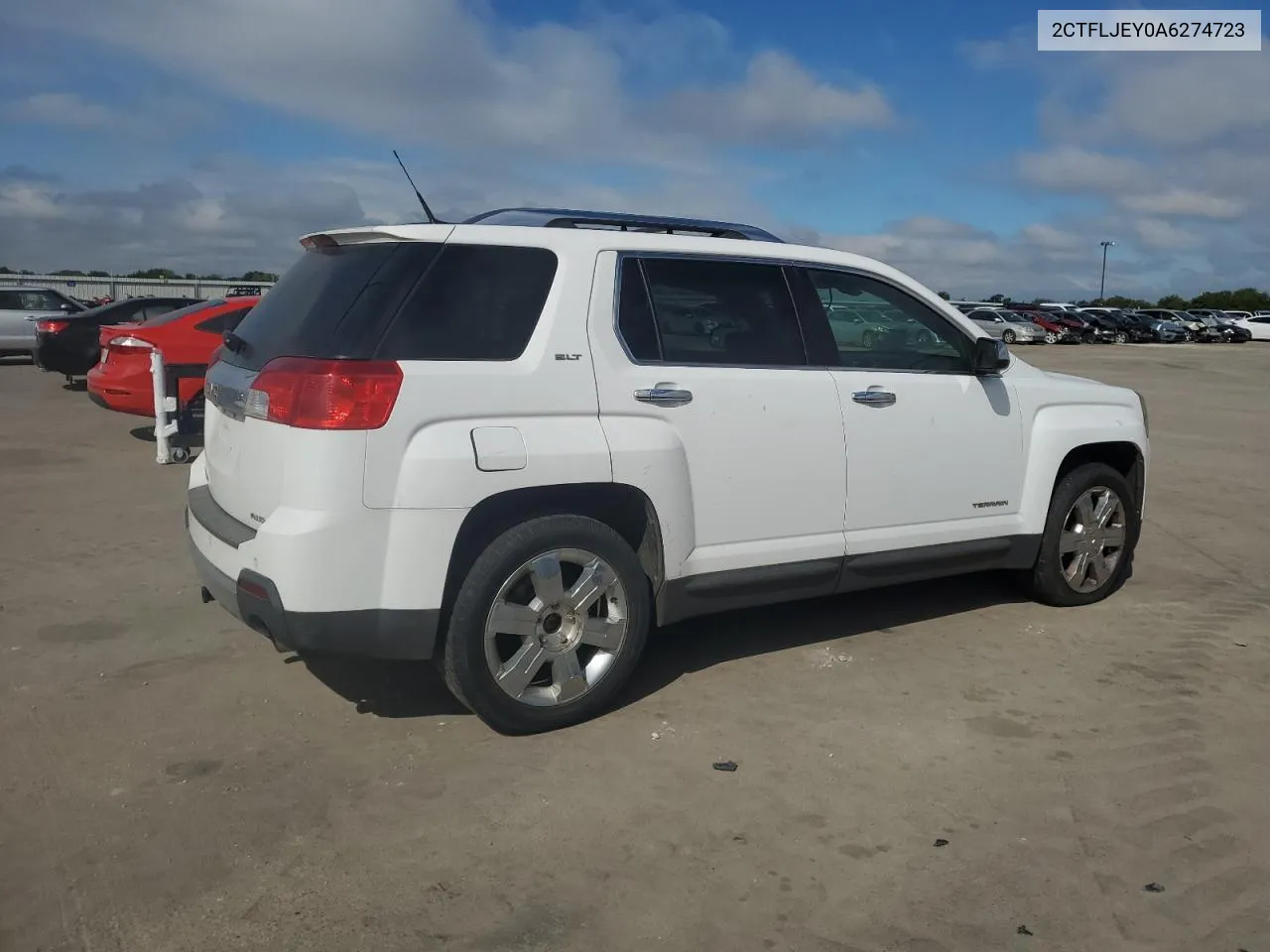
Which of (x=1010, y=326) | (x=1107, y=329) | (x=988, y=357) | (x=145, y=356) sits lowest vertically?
(x=145, y=356)

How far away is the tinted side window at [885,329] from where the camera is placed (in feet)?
15.5

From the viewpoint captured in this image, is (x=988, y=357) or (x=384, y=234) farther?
(x=988, y=357)

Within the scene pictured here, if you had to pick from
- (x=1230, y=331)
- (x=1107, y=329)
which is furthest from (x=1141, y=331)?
(x=1230, y=331)

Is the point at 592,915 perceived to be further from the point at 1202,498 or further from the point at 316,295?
the point at 1202,498

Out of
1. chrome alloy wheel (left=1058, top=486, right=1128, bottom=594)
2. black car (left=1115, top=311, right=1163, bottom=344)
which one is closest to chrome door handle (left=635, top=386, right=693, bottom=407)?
chrome alloy wheel (left=1058, top=486, right=1128, bottom=594)

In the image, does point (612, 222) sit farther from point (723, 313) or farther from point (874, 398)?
point (874, 398)

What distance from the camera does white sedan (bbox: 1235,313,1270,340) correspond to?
5488 centimetres

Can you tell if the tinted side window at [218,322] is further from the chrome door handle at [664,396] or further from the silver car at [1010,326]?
the silver car at [1010,326]

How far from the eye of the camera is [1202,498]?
907cm

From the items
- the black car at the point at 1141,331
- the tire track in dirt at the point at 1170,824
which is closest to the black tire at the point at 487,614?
the tire track in dirt at the point at 1170,824

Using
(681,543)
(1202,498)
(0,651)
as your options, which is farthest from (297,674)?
(1202,498)

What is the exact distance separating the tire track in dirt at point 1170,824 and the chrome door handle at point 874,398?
61.3 inches

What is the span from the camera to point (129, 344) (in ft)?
33.6

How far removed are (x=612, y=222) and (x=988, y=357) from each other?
6.40 ft
